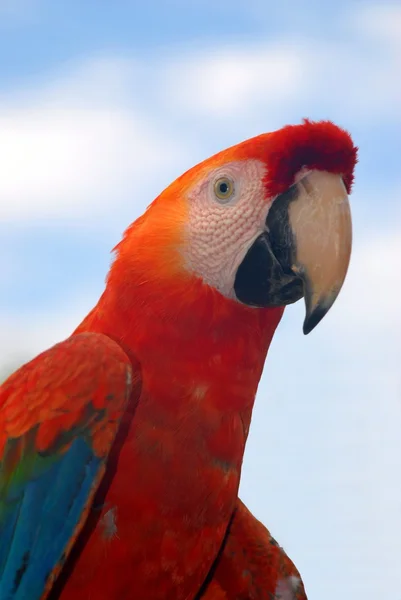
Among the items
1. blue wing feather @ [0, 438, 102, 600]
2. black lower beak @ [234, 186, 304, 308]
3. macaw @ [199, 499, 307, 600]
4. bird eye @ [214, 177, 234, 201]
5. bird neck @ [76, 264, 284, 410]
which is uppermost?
bird eye @ [214, 177, 234, 201]

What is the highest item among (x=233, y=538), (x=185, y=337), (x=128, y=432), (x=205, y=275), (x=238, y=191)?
(x=238, y=191)

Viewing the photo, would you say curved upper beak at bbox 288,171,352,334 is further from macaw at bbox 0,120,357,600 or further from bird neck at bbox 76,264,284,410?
bird neck at bbox 76,264,284,410

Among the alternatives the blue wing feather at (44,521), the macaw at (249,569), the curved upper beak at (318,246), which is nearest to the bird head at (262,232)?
the curved upper beak at (318,246)

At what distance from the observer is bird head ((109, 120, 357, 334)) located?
1901 mm

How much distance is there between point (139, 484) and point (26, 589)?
0.31m

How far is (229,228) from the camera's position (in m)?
1.95

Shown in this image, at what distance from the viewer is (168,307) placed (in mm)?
1906

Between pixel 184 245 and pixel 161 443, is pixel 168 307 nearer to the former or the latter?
pixel 184 245

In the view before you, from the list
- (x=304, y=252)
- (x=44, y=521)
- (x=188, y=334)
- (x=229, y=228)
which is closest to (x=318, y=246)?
(x=304, y=252)

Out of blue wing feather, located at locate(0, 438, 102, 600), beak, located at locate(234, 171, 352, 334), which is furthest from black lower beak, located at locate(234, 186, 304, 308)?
blue wing feather, located at locate(0, 438, 102, 600)

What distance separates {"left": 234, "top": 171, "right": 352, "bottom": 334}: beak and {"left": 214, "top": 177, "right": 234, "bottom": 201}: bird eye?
112mm

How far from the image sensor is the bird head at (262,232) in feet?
6.24

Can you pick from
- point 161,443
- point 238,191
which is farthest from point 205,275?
point 161,443

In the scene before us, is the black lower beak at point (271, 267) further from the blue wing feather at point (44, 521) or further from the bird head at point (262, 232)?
the blue wing feather at point (44, 521)
